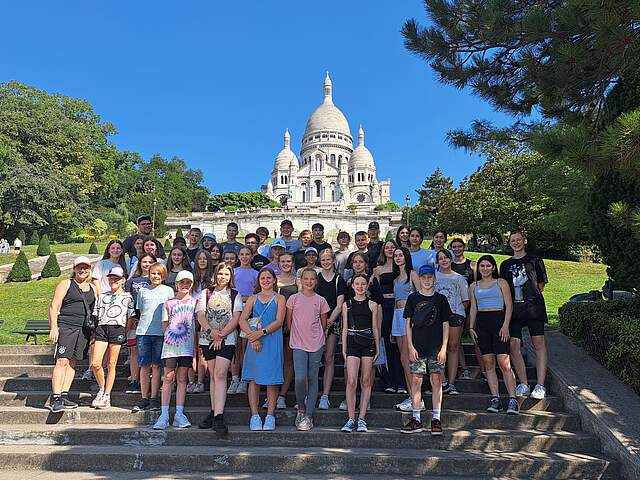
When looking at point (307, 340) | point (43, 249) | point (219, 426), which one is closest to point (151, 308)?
point (219, 426)

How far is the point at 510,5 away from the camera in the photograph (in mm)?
5582

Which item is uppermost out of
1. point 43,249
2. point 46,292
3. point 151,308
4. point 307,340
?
point 43,249

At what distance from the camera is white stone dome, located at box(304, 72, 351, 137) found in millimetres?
96625

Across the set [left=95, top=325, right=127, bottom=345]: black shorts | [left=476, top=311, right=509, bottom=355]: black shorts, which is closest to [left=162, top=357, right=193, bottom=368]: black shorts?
[left=95, top=325, right=127, bottom=345]: black shorts

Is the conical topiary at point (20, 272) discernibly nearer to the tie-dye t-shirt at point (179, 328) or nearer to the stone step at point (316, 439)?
the stone step at point (316, 439)

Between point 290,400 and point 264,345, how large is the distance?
93cm

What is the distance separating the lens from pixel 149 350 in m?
4.90

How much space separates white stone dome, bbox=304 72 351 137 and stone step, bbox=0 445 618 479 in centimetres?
9496

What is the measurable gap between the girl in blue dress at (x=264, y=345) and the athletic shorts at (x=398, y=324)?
4.08ft

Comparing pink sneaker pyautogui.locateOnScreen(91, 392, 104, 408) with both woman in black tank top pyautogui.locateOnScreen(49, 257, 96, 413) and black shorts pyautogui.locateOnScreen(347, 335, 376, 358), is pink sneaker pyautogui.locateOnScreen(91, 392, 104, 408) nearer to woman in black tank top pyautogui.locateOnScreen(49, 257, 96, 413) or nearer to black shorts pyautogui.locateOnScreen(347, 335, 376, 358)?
woman in black tank top pyautogui.locateOnScreen(49, 257, 96, 413)

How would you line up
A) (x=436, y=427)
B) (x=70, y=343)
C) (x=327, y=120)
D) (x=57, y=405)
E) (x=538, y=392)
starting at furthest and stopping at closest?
(x=327, y=120)
(x=538, y=392)
(x=70, y=343)
(x=57, y=405)
(x=436, y=427)

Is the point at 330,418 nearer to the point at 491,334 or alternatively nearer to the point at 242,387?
the point at 242,387

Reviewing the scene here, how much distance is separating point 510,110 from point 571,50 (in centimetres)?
153

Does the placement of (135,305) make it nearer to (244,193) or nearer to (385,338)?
(385,338)
